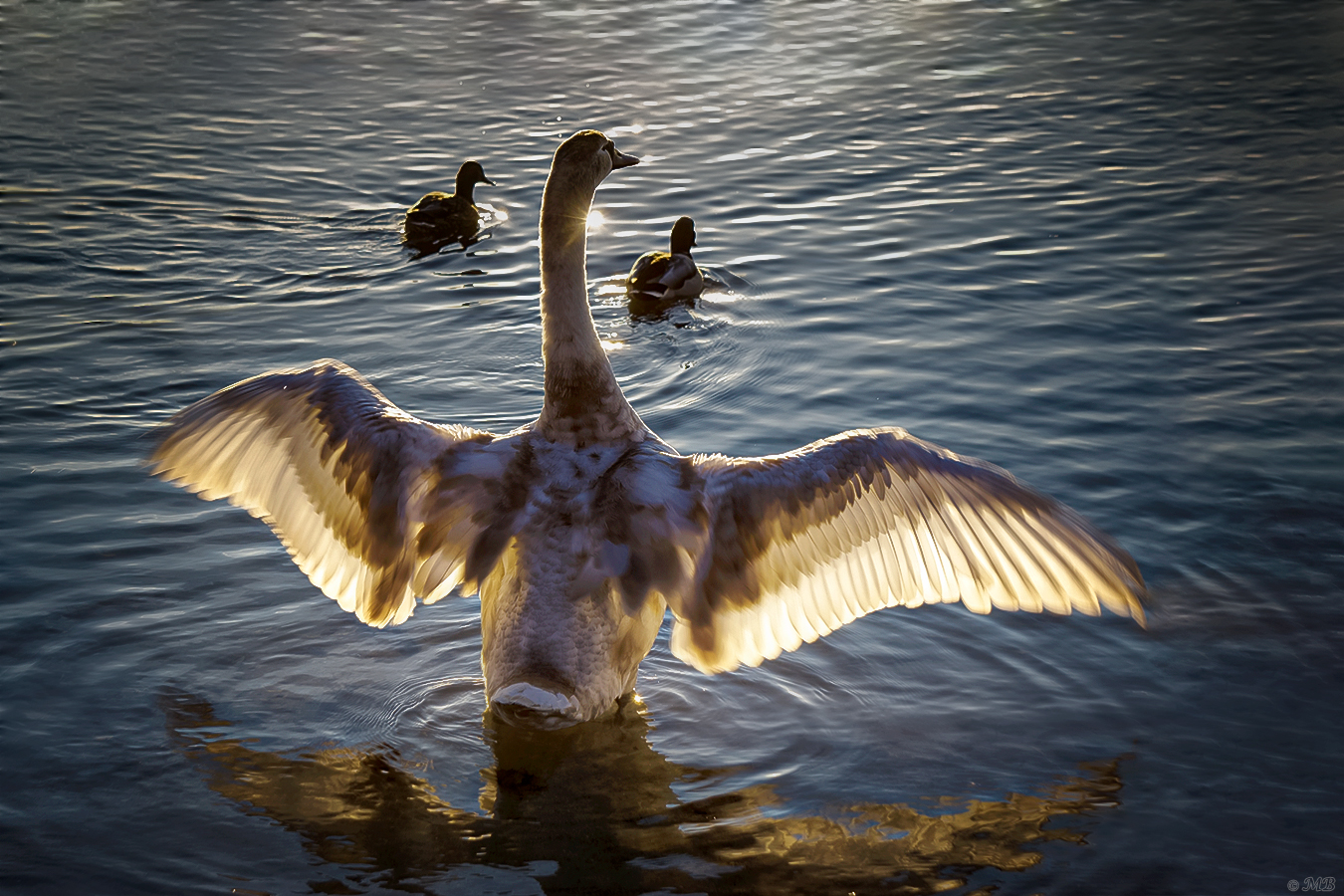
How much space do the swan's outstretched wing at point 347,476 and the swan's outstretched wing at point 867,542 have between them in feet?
3.57

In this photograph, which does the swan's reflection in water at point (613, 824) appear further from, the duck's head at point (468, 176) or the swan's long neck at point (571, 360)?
the duck's head at point (468, 176)

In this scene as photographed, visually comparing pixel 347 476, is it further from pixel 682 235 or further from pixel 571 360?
pixel 682 235

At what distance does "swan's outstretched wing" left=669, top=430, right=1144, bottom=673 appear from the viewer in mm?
5727

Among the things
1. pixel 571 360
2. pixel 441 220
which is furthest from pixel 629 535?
pixel 441 220

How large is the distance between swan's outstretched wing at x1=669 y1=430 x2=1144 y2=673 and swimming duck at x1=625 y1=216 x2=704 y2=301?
18.0 ft

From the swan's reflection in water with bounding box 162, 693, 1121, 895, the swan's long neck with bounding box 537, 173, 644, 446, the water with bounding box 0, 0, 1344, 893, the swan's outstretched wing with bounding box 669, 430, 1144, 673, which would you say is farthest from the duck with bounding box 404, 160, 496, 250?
the swan's outstretched wing with bounding box 669, 430, 1144, 673

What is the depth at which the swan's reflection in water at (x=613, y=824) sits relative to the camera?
525 centimetres

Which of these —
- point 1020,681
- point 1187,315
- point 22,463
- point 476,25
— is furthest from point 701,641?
point 476,25

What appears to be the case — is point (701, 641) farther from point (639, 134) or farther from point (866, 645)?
point (639, 134)

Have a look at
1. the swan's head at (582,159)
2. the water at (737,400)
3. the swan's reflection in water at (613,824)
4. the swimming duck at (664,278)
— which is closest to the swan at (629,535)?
the swan's reflection in water at (613,824)

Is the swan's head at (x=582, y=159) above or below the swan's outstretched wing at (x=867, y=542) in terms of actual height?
above

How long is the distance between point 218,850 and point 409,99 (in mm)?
13635

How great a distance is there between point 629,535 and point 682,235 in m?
6.86

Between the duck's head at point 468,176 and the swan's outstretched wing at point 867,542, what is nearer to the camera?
the swan's outstretched wing at point 867,542
